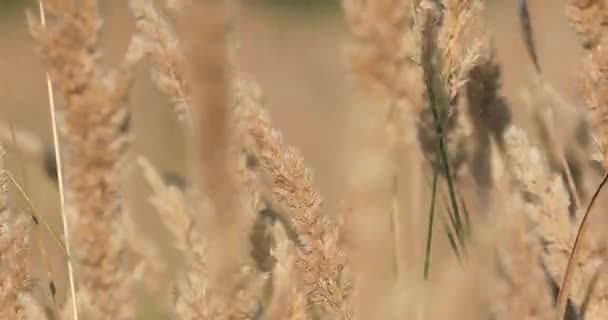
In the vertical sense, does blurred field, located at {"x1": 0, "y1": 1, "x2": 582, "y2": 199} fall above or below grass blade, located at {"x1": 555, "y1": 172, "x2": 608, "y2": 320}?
above

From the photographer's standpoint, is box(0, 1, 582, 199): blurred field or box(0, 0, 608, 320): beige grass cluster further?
box(0, 1, 582, 199): blurred field

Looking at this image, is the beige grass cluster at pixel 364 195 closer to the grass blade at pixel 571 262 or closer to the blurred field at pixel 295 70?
the grass blade at pixel 571 262

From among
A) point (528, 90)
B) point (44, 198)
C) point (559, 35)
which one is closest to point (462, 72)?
point (528, 90)

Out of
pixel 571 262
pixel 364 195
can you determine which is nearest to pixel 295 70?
pixel 571 262

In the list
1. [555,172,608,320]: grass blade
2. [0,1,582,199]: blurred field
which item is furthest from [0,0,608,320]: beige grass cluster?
[0,1,582,199]: blurred field

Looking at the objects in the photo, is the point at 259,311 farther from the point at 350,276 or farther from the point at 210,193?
the point at 210,193

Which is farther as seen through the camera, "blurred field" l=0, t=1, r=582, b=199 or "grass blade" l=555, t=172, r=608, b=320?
"blurred field" l=0, t=1, r=582, b=199

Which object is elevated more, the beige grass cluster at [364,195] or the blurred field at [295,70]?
the blurred field at [295,70]

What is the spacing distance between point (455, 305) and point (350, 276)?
94mm

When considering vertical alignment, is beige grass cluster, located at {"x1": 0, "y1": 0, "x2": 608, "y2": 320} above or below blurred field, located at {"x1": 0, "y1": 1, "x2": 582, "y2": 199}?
below

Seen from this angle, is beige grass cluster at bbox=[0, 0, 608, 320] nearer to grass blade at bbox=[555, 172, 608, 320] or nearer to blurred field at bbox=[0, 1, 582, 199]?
grass blade at bbox=[555, 172, 608, 320]

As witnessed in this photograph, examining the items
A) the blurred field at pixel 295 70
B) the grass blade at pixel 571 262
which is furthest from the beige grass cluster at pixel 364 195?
the blurred field at pixel 295 70

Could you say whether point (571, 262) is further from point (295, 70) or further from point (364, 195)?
point (295, 70)

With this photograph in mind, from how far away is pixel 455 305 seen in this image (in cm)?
84
